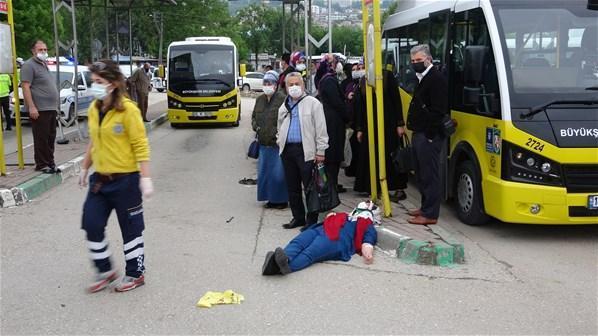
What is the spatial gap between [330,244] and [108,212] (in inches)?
76.1

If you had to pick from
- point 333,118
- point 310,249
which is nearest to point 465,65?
point 333,118

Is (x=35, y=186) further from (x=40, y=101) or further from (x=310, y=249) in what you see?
(x=310, y=249)

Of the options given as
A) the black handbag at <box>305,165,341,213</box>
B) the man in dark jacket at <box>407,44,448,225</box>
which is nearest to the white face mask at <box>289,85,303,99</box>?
the black handbag at <box>305,165,341,213</box>

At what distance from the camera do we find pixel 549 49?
628cm

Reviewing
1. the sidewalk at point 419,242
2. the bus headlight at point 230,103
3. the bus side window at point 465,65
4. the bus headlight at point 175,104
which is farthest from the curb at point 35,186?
the bus headlight at point 230,103

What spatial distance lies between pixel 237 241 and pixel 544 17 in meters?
3.87

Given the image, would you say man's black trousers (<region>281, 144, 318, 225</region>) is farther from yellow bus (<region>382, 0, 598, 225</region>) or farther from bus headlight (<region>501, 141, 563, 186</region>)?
bus headlight (<region>501, 141, 563, 186</region>)

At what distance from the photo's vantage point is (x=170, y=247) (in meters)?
6.03

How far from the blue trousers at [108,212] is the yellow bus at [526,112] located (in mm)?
3443

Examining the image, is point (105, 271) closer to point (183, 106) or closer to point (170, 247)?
point (170, 247)

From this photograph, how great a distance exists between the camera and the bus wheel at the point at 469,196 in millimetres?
6489

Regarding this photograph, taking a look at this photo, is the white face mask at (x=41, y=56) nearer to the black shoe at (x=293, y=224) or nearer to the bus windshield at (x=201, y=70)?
the black shoe at (x=293, y=224)

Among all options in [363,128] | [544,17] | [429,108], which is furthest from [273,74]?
[544,17]

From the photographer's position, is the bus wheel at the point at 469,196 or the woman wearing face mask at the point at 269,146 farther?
the woman wearing face mask at the point at 269,146
